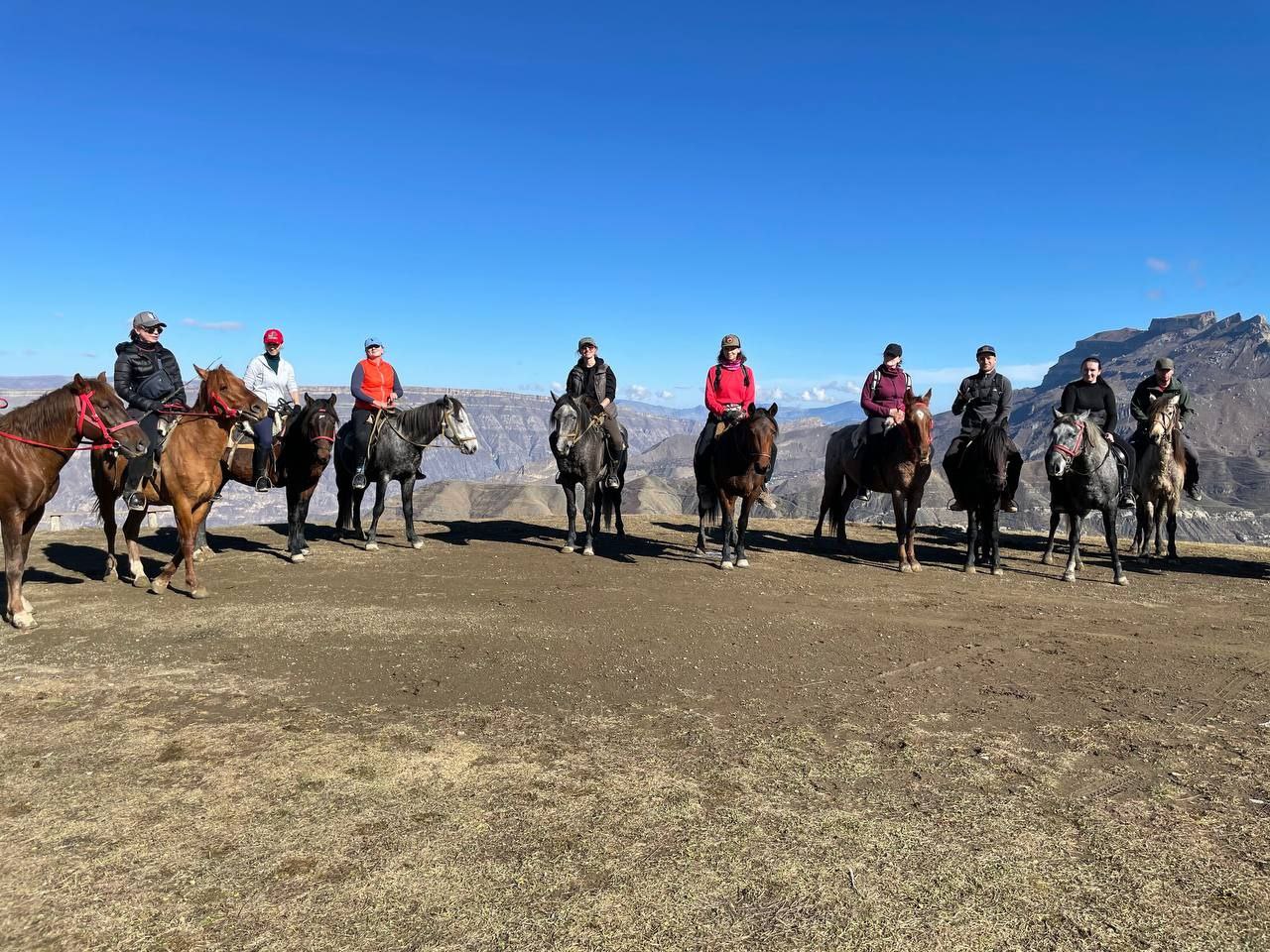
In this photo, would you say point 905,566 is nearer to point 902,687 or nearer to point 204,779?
point 902,687

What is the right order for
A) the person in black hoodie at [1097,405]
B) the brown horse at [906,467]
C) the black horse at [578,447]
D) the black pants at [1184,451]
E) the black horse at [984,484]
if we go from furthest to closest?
the black pants at [1184,451]
the black horse at [578,447]
the person in black hoodie at [1097,405]
the black horse at [984,484]
the brown horse at [906,467]

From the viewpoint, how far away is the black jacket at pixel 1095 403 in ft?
42.2

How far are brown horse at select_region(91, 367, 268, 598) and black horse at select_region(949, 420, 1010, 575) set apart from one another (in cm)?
1114

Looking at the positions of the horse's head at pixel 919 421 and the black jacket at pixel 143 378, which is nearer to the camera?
the black jacket at pixel 143 378

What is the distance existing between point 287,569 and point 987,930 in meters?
10.9

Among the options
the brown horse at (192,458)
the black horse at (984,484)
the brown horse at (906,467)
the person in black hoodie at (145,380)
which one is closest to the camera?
the brown horse at (192,458)

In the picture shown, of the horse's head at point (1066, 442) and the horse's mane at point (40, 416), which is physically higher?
the horse's head at point (1066, 442)

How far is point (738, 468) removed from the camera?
12195mm

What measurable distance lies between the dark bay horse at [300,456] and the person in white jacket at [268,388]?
17cm

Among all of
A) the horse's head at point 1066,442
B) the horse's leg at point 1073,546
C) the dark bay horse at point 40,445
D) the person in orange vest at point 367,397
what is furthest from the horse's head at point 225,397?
the horse's leg at point 1073,546

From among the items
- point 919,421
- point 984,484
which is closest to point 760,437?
point 919,421

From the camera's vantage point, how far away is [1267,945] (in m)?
3.14

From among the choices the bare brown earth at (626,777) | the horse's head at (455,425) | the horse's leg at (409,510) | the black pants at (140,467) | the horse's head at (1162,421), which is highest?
the horse's head at (1162,421)

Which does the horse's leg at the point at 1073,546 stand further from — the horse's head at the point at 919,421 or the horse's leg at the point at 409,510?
the horse's leg at the point at 409,510
